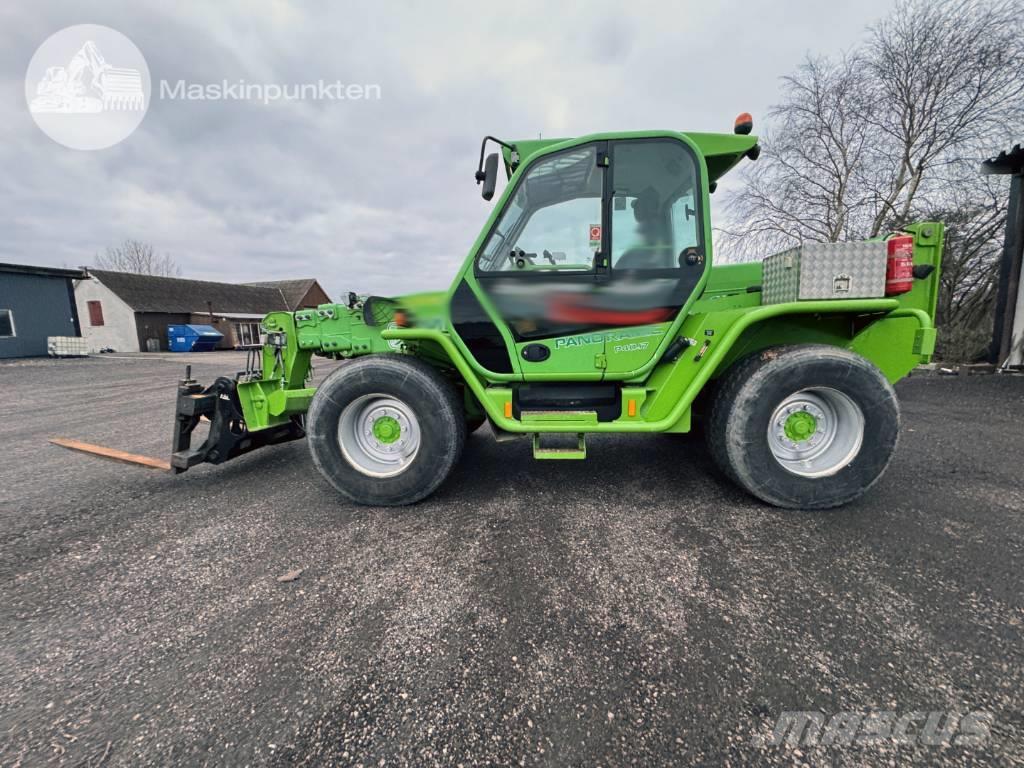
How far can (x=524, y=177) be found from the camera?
8.93 feet

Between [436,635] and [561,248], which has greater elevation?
[561,248]

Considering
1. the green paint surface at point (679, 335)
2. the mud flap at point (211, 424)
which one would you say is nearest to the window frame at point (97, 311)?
the mud flap at point (211, 424)

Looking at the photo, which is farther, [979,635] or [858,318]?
[858,318]

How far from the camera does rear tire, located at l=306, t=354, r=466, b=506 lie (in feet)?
9.00

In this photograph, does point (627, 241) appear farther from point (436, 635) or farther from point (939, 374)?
point (939, 374)

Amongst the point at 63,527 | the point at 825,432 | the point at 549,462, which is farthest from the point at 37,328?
the point at 825,432

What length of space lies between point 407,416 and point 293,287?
44.4 m

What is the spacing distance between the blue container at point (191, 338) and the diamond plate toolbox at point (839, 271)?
30781mm

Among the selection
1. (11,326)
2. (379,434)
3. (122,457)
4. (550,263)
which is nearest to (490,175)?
(550,263)

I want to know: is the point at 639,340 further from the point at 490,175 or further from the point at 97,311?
the point at 97,311

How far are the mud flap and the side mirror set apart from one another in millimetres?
2504

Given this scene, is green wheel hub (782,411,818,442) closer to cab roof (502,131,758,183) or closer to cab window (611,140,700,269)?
cab window (611,140,700,269)

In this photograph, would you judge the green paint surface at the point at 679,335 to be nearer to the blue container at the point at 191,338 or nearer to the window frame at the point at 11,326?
the window frame at the point at 11,326

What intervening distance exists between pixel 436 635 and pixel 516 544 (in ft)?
2.40
